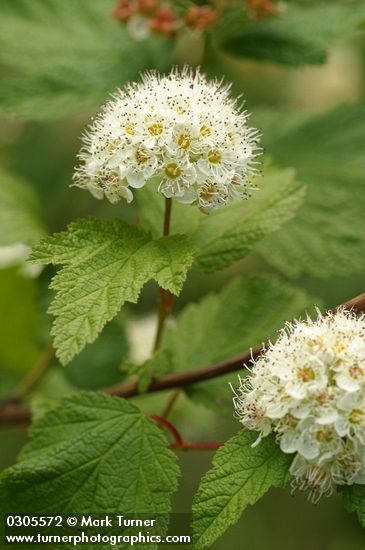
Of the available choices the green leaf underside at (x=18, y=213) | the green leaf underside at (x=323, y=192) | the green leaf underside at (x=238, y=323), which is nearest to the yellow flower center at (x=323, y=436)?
the green leaf underside at (x=238, y=323)

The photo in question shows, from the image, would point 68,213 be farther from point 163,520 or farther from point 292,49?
point 163,520

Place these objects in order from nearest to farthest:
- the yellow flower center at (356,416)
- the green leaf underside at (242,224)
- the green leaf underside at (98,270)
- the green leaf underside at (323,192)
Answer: the yellow flower center at (356,416) → the green leaf underside at (98,270) → the green leaf underside at (242,224) → the green leaf underside at (323,192)

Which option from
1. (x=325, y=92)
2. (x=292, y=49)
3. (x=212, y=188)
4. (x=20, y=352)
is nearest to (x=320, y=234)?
(x=292, y=49)

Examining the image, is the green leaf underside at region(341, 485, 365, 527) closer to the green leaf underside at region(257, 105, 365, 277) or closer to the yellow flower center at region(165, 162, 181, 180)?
the yellow flower center at region(165, 162, 181, 180)

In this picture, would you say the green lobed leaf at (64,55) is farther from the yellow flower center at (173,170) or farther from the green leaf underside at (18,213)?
the yellow flower center at (173,170)

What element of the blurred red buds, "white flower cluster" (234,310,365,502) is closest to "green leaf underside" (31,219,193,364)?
"white flower cluster" (234,310,365,502)

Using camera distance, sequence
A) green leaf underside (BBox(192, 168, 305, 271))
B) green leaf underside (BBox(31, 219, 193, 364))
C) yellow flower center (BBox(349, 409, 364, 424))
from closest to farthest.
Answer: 1. yellow flower center (BBox(349, 409, 364, 424))
2. green leaf underside (BBox(31, 219, 193, 364))
3. green leaf underside (BBox(192, 168, 305, 271))
